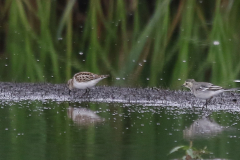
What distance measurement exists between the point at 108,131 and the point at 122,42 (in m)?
7.44

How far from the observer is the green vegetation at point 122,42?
1202 centimetres

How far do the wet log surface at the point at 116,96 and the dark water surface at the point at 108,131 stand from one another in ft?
1.16

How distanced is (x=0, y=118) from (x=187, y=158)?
361cm

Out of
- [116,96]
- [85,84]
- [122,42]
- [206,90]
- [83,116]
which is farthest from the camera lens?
[122,42]

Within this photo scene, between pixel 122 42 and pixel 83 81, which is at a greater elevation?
pixel 122 42

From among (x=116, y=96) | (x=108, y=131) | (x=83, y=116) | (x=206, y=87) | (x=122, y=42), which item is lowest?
(x=108, y=131)

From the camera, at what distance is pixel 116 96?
33.3ft

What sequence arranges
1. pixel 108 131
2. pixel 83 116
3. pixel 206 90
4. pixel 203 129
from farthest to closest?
pixel 206 90, pixel 83 116, pixel 203 129, pixel 108 131

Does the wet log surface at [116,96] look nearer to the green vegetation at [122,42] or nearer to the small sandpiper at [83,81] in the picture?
the small sandpiper at [83,81]

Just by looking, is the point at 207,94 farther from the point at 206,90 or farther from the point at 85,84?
the point at 85,84

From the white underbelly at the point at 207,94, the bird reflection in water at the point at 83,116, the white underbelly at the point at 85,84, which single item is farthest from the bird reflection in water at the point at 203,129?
the white underbelly at the point at 85,84

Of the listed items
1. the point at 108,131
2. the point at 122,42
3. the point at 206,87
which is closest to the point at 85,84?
the point at 206,87

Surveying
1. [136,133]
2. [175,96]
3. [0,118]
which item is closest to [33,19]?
[175,96]

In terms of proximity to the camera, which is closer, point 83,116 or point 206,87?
point 83,116
